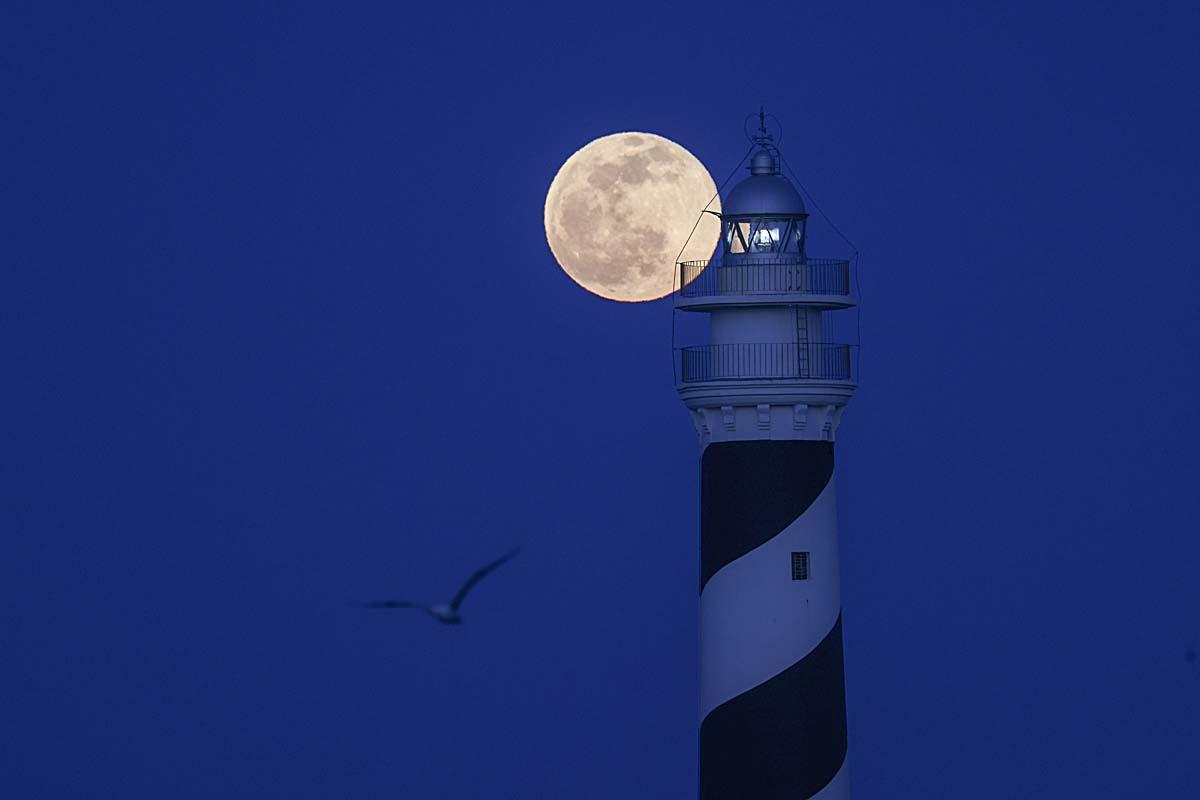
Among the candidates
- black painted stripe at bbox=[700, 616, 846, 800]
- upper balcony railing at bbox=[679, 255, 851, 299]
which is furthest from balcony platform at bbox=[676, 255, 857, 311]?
black painted stripe at bbox=[700, 616, 846, 800]

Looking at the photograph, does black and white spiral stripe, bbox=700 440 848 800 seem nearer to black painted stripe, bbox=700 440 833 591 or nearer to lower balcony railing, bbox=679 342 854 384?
black painted stripe, bbox=700 440 833 591

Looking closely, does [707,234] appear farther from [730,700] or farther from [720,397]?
[730,700]

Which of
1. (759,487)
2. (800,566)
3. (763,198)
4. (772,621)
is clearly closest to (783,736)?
(772,621)

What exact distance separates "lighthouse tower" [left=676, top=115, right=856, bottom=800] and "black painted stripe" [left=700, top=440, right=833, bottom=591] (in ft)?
0.05

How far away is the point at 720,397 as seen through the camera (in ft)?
130

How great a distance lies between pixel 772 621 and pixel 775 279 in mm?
5264

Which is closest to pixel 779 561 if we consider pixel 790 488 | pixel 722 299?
pixel 790 488

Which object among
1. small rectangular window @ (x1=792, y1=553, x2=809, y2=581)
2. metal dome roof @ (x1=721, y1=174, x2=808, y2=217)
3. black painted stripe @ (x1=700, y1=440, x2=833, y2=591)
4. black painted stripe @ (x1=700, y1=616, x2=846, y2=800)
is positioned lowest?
black painted stripe @ (x1=700, y1=616, x2=846, y2=800)

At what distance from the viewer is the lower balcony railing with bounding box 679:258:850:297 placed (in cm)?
3988

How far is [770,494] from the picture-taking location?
39750mm

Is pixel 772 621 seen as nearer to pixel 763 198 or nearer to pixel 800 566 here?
pixel 800 566

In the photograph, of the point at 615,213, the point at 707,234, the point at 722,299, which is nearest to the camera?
the point at 722,299

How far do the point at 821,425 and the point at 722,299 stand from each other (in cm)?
250

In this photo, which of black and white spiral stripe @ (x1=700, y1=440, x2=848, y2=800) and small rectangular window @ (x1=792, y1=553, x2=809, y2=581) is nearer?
black and white spiral stripe @ (x1=700, y1=440, x2=848, y2=800)
